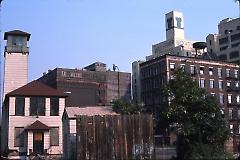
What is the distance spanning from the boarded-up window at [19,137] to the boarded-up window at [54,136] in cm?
350

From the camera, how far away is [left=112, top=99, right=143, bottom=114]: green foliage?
59.7 meters

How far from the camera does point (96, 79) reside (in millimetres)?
123500

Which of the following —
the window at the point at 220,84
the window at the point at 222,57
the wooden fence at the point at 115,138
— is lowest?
the wooden fence at the point at 115,138

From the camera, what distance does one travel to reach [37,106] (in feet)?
171

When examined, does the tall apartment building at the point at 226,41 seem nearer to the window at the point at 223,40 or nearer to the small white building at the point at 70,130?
the window at the point at 223,40

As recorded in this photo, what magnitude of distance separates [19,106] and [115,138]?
23.0 m

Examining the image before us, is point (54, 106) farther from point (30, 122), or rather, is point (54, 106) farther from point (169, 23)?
point (169, 23)

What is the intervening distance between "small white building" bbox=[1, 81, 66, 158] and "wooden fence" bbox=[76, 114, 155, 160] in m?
18.1

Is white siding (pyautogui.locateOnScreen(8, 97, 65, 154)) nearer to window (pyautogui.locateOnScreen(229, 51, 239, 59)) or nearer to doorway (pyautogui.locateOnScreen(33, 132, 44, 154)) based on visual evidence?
doorway (pyautogui.locateOnScreen(33, 132, 44, 154))

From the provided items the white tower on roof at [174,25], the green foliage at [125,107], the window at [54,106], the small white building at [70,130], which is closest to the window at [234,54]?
the white tower on roof at [174,25]

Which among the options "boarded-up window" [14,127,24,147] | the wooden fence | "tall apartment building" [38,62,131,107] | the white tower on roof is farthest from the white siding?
the white tower on roof

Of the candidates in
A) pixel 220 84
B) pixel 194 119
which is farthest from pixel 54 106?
pixel 220 84

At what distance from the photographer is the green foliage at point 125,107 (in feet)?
196

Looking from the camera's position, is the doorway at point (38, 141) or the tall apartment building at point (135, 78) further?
the tall apartment building at point (135, 78)
